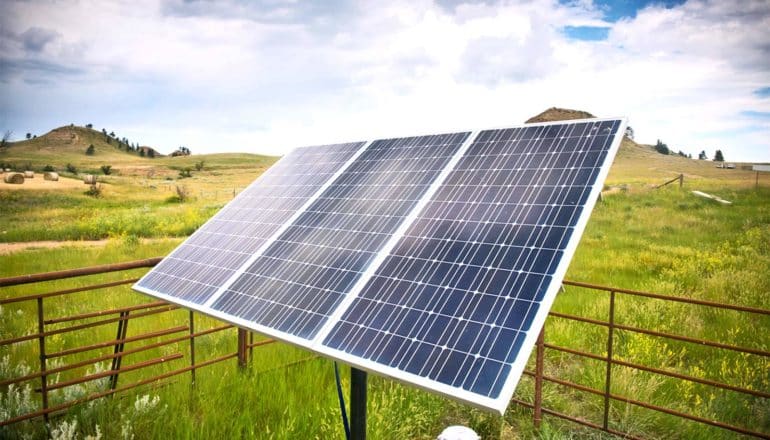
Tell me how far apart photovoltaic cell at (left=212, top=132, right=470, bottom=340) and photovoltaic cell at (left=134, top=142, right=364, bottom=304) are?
361mm

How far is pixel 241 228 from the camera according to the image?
5.89 m

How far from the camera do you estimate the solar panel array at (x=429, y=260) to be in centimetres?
289

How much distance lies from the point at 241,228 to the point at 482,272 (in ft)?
11.8

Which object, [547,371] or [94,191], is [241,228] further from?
[94,191]

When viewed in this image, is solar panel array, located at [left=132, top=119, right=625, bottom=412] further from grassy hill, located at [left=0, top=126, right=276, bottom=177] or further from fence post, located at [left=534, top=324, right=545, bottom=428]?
grassy hill, located at [left=0, top=126, right=276, bottom=177]

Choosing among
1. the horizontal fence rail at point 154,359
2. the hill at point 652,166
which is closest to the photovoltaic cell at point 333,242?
the horizontal fence rail at point 154,359

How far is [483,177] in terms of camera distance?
14.4ft

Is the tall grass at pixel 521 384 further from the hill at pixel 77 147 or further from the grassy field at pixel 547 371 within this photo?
the hill at pixel 77 147

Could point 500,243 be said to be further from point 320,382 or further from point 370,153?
point 320,382

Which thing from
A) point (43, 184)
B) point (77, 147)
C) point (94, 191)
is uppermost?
point (77, 147)

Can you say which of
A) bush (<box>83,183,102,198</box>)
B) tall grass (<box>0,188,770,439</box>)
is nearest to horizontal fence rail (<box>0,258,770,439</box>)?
tall grass (<box>0,188,770,439</box>)

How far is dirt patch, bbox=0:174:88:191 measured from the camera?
3803cm

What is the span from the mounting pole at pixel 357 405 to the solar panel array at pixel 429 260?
2.63 feet

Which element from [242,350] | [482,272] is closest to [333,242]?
[482,272]
